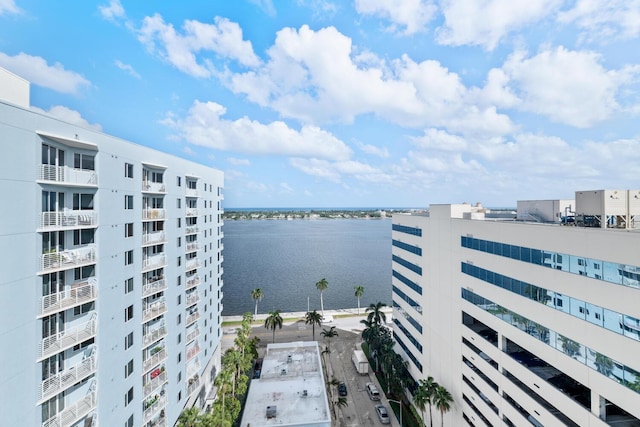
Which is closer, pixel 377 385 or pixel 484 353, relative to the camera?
pixel 484 353

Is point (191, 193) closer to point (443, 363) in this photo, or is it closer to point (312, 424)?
point (312, 424)

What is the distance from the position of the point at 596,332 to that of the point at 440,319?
17.2 metres

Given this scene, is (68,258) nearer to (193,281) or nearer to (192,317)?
(193,281)

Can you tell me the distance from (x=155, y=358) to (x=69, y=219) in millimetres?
14527

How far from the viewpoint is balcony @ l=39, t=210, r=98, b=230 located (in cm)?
1571

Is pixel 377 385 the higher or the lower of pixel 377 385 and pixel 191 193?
the lower

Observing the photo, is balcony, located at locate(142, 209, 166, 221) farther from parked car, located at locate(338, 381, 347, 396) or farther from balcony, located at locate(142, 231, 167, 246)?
parked car, located at locate(338, 381, 347, 396)

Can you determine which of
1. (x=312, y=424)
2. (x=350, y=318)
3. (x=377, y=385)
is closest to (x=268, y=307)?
(x=350, y=318)

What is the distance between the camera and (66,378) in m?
16.8

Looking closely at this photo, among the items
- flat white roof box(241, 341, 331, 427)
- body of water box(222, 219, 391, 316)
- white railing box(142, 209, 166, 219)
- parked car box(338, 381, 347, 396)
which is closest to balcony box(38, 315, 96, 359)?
white railing box(142, 209, 166, 219)

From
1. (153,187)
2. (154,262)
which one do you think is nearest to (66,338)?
(154,262)

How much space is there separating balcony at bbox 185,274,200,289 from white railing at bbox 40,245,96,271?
1420 centimetres

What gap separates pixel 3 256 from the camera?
44.7 feet

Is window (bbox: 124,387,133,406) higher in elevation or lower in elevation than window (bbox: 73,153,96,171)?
lower
